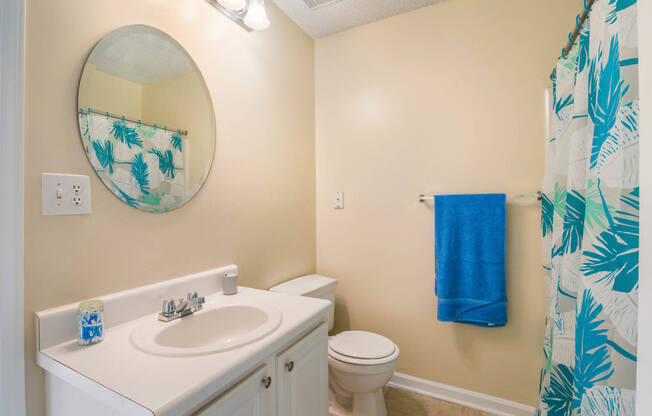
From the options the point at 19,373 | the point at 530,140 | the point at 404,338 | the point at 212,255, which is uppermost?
the point at 530,140

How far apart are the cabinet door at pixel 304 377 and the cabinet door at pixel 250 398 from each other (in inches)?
2.0

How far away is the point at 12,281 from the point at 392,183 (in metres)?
1.76

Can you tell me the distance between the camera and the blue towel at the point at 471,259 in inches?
64.2

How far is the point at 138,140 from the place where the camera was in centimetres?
110

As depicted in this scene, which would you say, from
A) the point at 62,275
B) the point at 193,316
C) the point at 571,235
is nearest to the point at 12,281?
the point at 62,275

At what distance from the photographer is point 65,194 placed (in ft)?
2.95

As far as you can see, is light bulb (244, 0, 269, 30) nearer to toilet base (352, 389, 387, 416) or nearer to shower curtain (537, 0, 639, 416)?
shower curtain (537, 0, 639, 416)

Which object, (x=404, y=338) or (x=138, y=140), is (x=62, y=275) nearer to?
(x=138, y=140)

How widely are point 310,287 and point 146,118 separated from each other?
1203mm

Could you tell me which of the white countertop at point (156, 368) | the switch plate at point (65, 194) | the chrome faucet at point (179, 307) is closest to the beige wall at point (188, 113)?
the switch plate at point (65, 194)

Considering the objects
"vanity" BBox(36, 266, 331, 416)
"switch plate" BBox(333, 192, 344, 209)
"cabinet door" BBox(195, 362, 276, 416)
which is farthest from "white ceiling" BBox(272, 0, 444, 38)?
"cabinet door" BBox(195, 362, 276, 416)

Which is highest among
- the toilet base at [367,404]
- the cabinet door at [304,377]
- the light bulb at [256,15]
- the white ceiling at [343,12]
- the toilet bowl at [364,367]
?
the white ceiling at [343,12]

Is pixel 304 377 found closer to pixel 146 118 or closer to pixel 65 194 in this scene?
pixel 65 194

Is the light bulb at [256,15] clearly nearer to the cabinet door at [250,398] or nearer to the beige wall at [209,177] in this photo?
the beige wall at [209,177]
